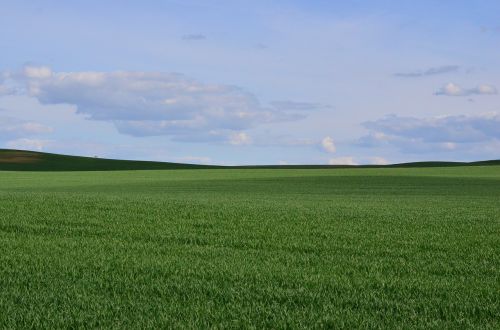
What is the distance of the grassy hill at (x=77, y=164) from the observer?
8931 cm

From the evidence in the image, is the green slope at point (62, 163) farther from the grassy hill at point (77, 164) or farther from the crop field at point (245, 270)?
the crop field at point (245, 270)

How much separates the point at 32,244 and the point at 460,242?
27.1 feet

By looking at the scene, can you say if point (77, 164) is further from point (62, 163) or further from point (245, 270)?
point (245, 270)

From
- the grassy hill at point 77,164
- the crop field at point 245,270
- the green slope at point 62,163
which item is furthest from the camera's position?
the grassy hill at point 77,164

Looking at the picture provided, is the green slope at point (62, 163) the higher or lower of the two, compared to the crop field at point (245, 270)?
higher

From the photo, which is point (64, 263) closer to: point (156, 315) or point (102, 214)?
point (156, 315)

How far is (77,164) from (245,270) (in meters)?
88.5

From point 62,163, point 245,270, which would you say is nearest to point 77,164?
point 62,163

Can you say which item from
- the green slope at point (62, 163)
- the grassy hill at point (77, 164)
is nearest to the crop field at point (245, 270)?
the green slope at point (62, 163)

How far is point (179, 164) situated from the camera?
10356 centimetres

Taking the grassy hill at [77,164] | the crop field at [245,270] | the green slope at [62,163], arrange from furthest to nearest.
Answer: the grassy hill at [77,164], the green slope at [62,163], the crop field at [245,270]

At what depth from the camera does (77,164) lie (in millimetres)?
95062

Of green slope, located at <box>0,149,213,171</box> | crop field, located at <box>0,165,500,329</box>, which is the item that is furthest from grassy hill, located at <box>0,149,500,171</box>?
crop field, located at <box>0,165,500,329</box>

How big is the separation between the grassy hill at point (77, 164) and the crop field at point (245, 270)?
245 feet
